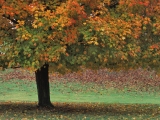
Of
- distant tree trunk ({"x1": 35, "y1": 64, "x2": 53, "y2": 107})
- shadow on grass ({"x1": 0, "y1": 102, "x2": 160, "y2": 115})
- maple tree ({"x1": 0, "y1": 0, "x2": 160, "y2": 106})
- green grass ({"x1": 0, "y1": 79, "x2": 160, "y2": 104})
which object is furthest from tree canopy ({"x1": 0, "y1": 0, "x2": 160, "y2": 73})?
green grass ({"x1": 0, "y1": 79, "x2": 160, "y2": 104})

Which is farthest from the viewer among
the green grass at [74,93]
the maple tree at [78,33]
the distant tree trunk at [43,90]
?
the green grass at [74,93]

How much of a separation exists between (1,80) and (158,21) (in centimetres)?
2487

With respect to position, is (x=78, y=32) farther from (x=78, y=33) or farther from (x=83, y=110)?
(x=83, y=110)

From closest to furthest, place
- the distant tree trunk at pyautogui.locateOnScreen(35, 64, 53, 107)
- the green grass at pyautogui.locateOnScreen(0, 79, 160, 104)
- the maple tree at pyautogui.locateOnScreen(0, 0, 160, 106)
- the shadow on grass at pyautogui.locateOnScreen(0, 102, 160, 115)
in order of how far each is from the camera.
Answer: the maple tree at pyautogui.locateOnScreen(0, 0, 160, 106) < the shadow on grass at pyautogui.locateOnScreen(0, 102, 160, 115) < the distant tree trunk at pyautogui.locateOnScreen(35, 64, 53, 107) < the green grass at pyautogui.locateOnScreen(0, 79, 160, 104)

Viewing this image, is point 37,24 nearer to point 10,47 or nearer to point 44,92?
point 10,47

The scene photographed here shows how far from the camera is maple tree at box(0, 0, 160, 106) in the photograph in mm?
13867

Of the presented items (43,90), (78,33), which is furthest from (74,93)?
(78,33)

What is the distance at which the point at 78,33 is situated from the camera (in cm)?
1405

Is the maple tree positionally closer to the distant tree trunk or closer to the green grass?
the distant tree trunk

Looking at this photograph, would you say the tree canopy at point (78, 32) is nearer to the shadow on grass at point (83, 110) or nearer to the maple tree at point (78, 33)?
the maple tree at point (78, 33)

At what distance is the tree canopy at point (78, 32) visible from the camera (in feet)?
45.5

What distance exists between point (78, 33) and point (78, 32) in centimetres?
4

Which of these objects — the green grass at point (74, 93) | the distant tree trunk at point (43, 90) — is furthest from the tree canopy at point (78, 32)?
the green grass at point (74, 93)

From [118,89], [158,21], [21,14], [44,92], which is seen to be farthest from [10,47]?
[118,89]
